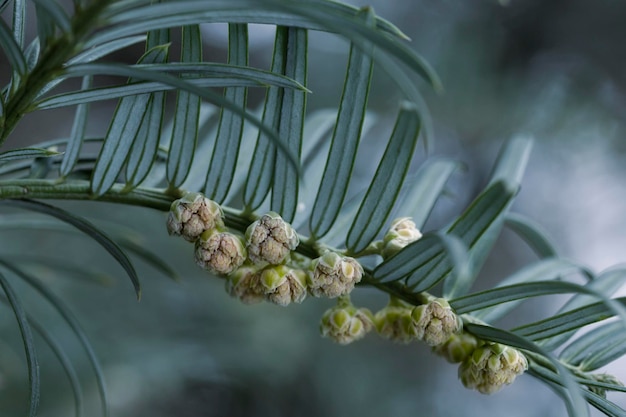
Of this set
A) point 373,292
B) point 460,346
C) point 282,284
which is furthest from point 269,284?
point 373,292

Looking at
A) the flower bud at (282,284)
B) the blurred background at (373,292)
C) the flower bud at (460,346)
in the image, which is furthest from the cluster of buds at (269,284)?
the blurred background at (373,292)

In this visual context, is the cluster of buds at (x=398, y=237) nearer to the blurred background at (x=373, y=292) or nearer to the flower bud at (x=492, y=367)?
the flower bud at (x=492, y=367)

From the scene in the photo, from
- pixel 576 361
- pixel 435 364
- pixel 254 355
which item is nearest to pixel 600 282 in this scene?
pixel 576 361

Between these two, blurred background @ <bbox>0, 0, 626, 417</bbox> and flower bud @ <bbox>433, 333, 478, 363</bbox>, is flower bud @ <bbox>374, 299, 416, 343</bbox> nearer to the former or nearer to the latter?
flower bud @ <bbox>433, 333, 478, 363</bbox>

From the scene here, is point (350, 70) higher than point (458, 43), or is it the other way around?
point (458, 43)

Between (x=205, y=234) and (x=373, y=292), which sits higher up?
(x=373, y=292)

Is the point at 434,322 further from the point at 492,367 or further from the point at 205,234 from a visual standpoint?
the point at 205,234

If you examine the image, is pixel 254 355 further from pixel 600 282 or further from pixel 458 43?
pixel 458 43
